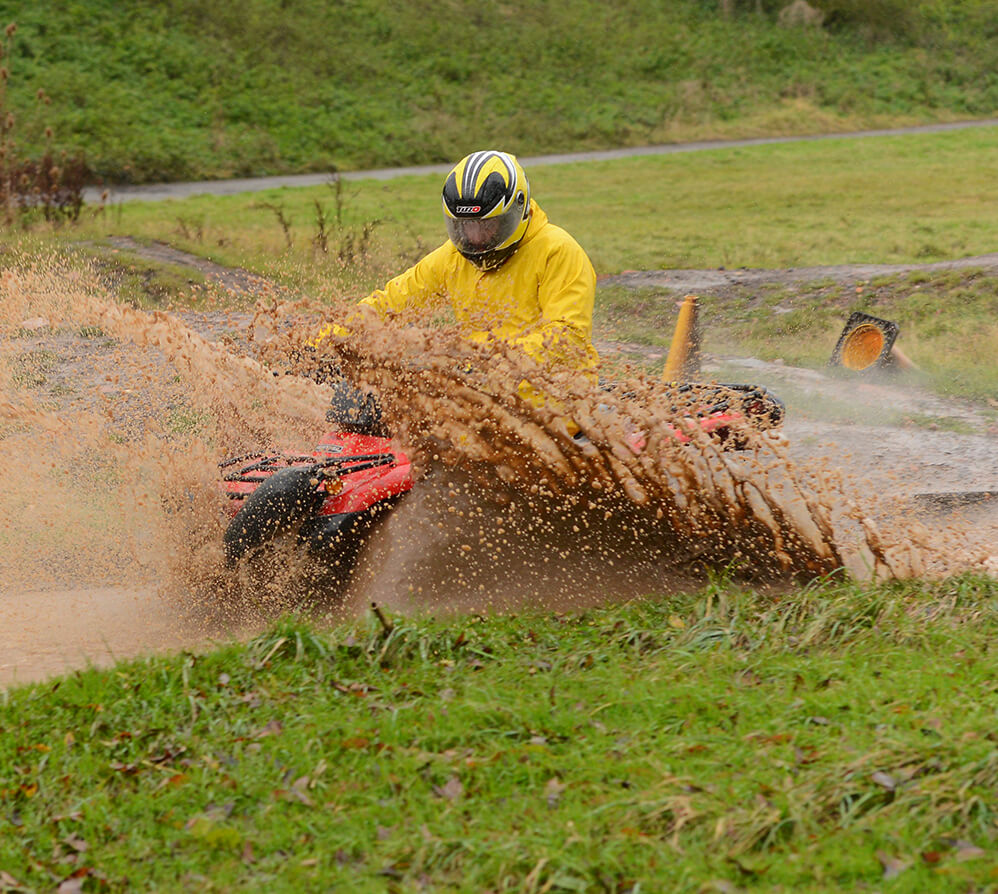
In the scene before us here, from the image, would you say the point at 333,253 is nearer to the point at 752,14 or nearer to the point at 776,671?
the point at 776,671

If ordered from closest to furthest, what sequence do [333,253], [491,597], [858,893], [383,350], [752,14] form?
1. [858,893]
2. [383,350]
3. [491,597]
4. [333,253]
5. [752,14]

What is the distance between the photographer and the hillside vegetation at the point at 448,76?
2441cm

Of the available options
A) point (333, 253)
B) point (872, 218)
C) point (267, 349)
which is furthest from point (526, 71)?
point (267, 349)

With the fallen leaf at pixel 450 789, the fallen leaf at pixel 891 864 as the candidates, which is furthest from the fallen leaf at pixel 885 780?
the fallen leaf at pixel 450 789

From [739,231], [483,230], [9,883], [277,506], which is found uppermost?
[483,230]

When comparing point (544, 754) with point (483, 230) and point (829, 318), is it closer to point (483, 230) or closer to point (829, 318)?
point (483, 230)

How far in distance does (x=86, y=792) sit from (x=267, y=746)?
0.62 m

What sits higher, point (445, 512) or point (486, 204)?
point (486, 204)

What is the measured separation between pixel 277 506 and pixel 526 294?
1709 millimetres

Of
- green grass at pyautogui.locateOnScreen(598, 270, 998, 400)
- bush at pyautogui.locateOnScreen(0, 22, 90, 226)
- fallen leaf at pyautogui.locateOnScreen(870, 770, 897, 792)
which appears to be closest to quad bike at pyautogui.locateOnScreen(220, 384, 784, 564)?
fallen leaf at pyautogui.locateOnScreen(870, 770, 897, 792)

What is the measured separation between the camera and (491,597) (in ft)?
19.5

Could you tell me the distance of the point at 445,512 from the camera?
19.1ft

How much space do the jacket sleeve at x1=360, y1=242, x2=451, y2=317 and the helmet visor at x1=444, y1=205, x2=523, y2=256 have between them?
0.32m

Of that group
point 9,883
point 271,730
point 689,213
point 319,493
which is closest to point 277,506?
point 319,493
